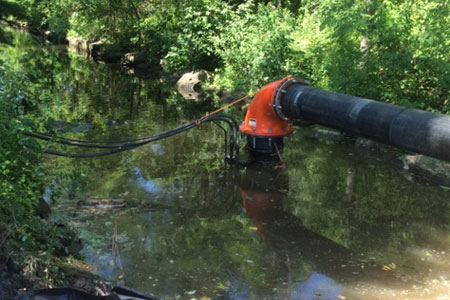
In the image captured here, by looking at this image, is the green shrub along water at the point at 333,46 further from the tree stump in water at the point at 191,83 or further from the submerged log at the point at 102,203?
the submerged log at the point at 102,203

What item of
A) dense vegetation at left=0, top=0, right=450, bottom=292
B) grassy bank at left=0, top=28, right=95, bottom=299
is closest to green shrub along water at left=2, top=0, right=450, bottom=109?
dense vegetation at left=0, top=0, right=450, bottom=292

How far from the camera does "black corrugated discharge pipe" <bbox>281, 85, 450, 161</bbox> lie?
5703mm

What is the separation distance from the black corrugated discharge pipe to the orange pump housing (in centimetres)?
26

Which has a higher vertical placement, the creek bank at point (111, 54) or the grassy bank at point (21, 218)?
the creek bank at point (111, 54)

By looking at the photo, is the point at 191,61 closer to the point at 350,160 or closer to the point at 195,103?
the point at 195,103

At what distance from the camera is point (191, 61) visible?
19969 mm

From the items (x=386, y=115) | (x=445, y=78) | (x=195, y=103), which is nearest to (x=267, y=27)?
(x=195, y=103)

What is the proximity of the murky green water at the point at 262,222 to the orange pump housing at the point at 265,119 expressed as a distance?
0.65 m

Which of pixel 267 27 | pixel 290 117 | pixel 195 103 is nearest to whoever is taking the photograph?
pixel 290 117

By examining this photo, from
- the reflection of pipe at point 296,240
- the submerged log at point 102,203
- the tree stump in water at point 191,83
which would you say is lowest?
the reflection of pipe at point 296,240

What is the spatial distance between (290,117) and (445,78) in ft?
10.5

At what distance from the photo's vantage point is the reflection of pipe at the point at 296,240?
17.3 ft

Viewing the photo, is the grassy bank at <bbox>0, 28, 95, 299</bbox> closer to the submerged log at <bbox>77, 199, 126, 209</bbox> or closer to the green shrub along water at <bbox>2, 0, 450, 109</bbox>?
the green shrub along water at <bbox>2, 0, 450, 109</bbox>

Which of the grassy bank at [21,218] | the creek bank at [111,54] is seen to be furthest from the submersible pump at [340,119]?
the creek bank at [111,54]
